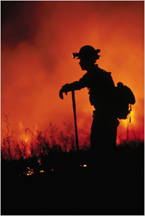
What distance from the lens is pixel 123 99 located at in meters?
4.18

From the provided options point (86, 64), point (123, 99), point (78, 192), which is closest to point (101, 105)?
point (123, 99)

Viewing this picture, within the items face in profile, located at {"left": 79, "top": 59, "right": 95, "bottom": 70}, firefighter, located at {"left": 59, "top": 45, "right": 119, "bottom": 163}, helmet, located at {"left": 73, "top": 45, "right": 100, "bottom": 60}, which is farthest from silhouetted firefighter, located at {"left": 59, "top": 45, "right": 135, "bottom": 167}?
helmet, located at {"left": 73, "top": 45, "right": 100, "bottom": 60}

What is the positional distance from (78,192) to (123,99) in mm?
1884

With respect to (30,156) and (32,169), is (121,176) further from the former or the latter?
(30,156)

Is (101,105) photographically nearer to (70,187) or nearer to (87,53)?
(87,53)

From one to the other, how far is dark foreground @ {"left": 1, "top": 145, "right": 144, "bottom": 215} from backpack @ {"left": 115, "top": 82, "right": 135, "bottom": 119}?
953mm

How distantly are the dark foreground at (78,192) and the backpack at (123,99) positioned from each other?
95cm

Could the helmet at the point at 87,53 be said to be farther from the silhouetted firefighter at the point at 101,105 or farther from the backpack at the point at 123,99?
the backpack at the point at 123,99

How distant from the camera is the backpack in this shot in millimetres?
4172

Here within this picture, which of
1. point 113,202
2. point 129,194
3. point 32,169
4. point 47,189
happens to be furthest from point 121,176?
point 32,169

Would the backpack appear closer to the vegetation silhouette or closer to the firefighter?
the firefighter

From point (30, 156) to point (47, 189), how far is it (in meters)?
2.61

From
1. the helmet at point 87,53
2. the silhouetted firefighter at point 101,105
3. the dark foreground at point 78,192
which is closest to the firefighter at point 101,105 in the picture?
the silhouetted firefighter at point 101,105

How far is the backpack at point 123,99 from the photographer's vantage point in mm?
4172
